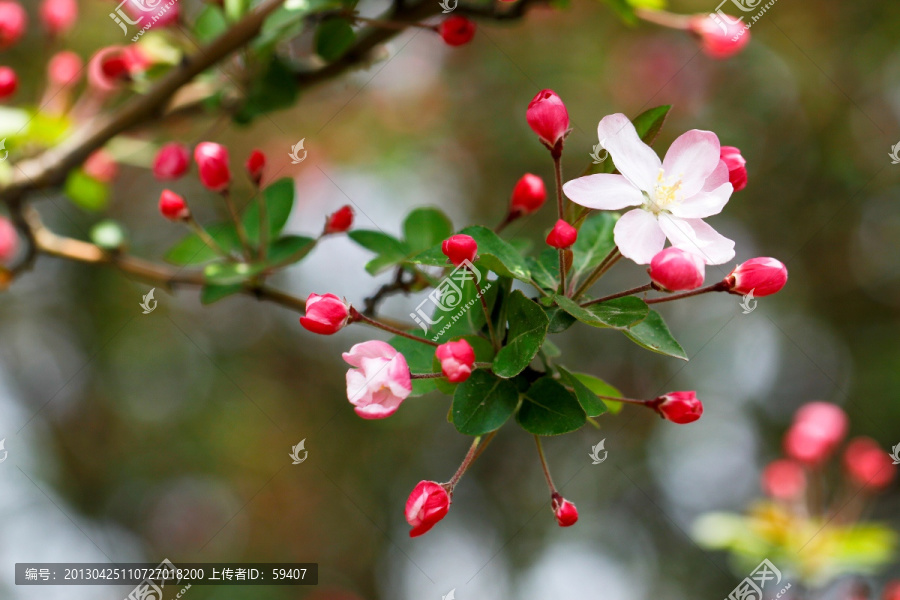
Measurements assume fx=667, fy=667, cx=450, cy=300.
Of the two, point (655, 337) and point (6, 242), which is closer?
point (655, 337)

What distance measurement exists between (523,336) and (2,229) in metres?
1.98

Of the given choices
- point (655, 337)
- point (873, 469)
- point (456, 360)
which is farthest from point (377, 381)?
point (873, 469)

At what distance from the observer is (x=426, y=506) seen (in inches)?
33.3

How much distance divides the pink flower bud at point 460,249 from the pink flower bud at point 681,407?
1.16 feet

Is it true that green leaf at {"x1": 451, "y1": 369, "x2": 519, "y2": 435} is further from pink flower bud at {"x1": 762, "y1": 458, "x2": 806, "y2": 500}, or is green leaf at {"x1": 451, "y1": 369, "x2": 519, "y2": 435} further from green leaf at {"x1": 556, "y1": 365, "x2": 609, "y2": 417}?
pink flower bud at {"x1": 762, "y1": 458, "x2": 806, "y2": 500}

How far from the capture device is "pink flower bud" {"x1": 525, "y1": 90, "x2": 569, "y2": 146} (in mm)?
869

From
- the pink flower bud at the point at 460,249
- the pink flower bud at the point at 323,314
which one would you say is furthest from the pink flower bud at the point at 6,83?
the pink flower bud at the point at 460,249

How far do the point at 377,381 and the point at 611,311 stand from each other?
0.98 feet

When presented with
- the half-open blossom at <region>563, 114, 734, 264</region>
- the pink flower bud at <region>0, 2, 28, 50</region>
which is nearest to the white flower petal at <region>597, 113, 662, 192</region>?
the half-open blossom at <region>563, 114, 734, 264</region>

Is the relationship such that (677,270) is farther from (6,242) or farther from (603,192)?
(6,242)

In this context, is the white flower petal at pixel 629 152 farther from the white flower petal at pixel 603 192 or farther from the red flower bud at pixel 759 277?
the red flower bud at pixel 759 277

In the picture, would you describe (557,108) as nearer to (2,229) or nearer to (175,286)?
(175,286)

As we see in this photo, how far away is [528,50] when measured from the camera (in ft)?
10.8

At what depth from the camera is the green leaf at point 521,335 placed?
0.79m
